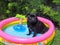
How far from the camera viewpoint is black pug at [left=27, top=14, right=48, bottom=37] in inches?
174

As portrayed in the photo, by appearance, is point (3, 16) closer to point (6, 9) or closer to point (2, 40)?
point (6, 9)

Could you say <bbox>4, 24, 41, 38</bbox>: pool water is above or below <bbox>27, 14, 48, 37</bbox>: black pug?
below

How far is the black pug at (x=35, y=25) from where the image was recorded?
441 centimetres

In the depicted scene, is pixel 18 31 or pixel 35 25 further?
pixel 18 31

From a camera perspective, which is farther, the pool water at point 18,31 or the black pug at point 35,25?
the pool water at point 18,31

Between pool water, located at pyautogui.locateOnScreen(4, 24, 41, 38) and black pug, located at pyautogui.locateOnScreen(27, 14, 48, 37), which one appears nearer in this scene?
black pug, located at pyautogui.locateOnScreen(27, 14, 48, 37)

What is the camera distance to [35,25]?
4.52 m

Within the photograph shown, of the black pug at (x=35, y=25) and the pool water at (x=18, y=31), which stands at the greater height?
the black pug at (x=35, y=25)

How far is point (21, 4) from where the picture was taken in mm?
6141

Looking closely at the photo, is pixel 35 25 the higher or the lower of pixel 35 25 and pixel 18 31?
the higher

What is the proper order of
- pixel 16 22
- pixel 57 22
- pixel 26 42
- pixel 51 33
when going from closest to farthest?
pixel 26 42 → pixel 51 33 → pixel 16 22 → pixel 57 22

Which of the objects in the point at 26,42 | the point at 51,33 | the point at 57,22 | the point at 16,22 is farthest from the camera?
the point at 57,22

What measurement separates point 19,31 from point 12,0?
61.0 inches

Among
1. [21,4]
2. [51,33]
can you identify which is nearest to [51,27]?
[51,33]
